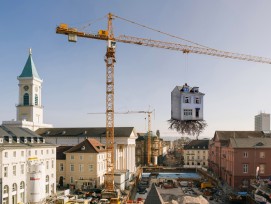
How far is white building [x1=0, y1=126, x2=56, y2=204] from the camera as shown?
5184cm

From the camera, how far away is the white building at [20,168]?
51.8m

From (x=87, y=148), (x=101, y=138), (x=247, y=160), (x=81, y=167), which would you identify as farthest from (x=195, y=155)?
(x=81, y=167)

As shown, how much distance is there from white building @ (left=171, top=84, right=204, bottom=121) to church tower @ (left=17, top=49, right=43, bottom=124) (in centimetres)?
8711

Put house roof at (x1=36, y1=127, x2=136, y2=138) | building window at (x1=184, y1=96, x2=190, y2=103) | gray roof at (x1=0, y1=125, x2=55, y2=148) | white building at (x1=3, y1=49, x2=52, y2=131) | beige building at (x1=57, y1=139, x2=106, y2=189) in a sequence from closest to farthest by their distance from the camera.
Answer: building window at (x1=184, y1=96, x2=190, y2=103) < gray roof at (x1=0, y1=125, x2=55, y2=148) < beige building at (x1=57, y1=139, x2=106, y2=189) < white building at (x1=3, y1=49, x2=52, y2=131) < house roof at (x1=36, y1=127, x2=136, y2=138)

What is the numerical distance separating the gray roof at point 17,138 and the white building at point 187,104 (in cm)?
4300

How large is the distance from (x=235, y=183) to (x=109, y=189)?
27283 mm

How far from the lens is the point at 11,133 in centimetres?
5822

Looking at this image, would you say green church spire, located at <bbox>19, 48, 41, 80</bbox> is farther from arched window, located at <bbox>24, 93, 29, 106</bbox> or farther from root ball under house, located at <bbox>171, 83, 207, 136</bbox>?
root ball under house, located at <bbox>171, 83, 207, 136</bbox>

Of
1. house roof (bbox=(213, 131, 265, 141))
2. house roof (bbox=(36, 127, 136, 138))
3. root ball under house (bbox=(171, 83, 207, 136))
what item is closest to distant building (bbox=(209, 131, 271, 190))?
house roof (bbox=(213, 131, 265, 141))

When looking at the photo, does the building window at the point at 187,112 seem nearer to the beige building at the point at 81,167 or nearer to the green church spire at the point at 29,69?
the beige building at the point at 81,167

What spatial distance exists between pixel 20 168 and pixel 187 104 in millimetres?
48183

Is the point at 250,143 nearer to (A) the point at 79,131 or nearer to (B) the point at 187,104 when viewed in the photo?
(A) the point at 79,131

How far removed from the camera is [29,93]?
9781 cm

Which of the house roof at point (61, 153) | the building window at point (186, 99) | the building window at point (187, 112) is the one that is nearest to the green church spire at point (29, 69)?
the house roof at point (61, 153)
